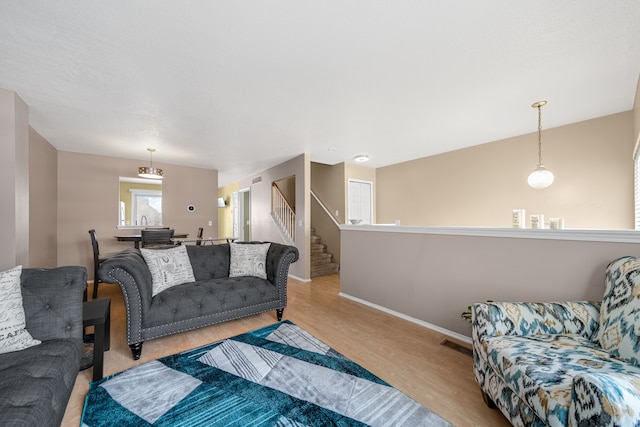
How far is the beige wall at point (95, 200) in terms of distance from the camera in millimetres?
4793

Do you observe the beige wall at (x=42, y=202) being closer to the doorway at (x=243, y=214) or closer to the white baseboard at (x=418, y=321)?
the doorway at (x=243, y=214)

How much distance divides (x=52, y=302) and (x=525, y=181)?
5.60 meters

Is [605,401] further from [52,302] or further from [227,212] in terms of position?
[227,212]

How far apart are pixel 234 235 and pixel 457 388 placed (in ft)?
26.2

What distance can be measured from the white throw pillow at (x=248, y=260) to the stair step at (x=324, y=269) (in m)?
2.30

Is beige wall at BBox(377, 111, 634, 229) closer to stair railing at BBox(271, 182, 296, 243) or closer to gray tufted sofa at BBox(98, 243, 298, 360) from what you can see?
stair railing at BBox(271, 182, 296, 243)

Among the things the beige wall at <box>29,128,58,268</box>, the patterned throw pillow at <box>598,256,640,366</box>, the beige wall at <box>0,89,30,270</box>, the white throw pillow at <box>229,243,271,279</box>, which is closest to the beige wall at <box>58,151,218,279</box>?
→ the beige wall at <box>29,128,58,268</box>

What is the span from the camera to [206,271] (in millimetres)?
3117

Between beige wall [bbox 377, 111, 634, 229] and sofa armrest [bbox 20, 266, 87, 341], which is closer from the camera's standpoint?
sofa armrest [bbox 20, 266, 87, 341]

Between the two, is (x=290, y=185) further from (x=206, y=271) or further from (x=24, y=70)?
(x=24, y=70)

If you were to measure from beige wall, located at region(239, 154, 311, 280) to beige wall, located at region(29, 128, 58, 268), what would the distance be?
3843 mm

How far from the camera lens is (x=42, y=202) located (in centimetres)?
399

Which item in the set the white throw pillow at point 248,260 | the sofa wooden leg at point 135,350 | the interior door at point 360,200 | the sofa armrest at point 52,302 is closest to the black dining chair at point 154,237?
the white throw pillow at point 248,260

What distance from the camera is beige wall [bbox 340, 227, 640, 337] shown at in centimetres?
194
